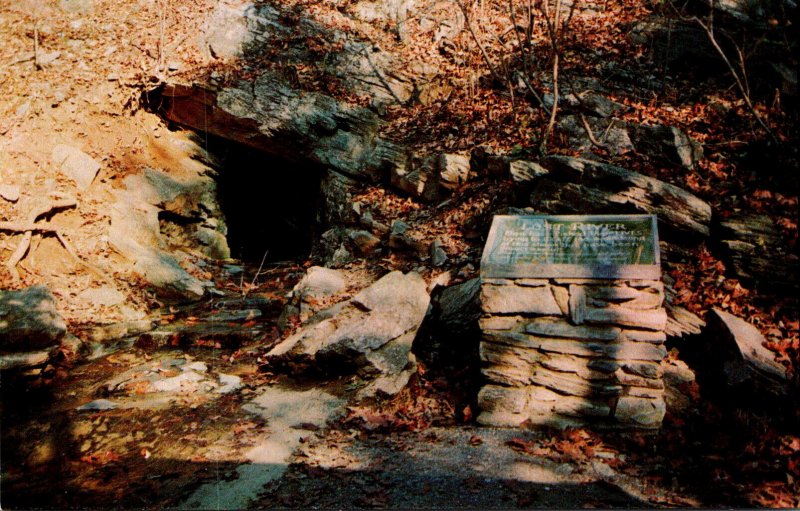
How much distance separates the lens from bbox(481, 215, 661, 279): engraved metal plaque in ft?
15.0

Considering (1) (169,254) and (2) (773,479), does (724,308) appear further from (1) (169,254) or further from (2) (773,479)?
(1) (169,254)

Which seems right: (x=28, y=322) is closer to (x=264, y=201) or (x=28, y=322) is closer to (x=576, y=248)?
(x=576, y=248)

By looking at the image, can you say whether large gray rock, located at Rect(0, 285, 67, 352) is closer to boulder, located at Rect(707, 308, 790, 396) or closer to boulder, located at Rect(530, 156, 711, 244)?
boulder, located at Rect(530, 156, 711, 244)

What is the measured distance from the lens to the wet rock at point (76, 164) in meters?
8.67

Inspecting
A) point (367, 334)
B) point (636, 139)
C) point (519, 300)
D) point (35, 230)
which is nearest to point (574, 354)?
point (519, 300)

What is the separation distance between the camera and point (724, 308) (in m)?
5.41

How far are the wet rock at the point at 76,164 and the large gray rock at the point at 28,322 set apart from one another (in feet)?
11.2

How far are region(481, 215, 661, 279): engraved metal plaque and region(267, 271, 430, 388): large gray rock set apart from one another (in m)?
1.53

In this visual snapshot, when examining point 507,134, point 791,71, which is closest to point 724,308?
point 507,134

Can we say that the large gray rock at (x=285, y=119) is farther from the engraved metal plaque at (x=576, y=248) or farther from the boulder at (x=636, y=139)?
the engraved metal plaque at (x=576, y=248)

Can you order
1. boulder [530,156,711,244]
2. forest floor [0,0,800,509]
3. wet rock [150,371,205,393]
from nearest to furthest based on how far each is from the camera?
1. forest floor [0,0,800,509]
2. wet rock [150,371,205,393]
3. boulder [530,156,711,244]

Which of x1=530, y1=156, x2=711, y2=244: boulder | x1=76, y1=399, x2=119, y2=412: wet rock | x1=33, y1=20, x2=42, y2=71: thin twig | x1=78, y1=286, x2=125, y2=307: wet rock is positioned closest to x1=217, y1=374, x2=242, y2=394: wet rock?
x1=76, y1=399, x2=119, y2=412: wet rock

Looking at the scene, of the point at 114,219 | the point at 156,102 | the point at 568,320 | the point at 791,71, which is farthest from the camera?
the point at 156,102

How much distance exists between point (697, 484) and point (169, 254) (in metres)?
9.14
